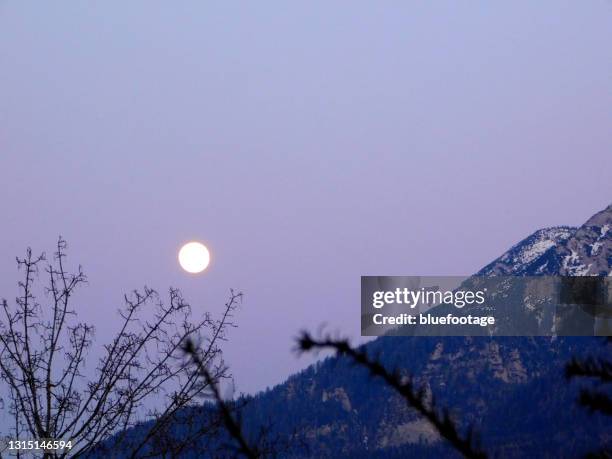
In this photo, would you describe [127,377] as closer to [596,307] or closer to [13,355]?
[13,355]

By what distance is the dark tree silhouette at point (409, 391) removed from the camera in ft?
Result: 8.03

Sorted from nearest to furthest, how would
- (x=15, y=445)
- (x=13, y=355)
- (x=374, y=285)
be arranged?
(x=15, y=445)
(x=13, y=355)
(x=374, y=285)

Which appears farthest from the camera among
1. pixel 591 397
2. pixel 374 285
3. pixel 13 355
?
pixel 374 285

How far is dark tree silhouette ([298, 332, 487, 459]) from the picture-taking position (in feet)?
8.03

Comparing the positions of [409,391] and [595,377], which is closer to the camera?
[409,391]

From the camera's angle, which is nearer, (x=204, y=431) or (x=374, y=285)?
(x=204, y=431)

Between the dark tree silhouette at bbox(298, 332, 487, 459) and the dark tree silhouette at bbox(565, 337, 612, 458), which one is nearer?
the dark tree silhouette at bbox(298, 332, 487, 459)

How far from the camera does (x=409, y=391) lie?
255 centimetres

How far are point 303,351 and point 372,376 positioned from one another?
19 centimetres

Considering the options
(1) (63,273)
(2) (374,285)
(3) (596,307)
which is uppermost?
(2) (374,285)

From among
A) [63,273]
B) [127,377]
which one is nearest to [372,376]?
[127,377]

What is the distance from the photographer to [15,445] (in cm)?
815

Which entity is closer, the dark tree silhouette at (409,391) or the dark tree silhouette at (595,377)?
the dark tree silhouette at (409,391)

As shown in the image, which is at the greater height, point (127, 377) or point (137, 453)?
point (127, 377)
